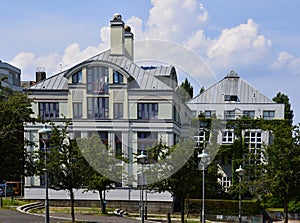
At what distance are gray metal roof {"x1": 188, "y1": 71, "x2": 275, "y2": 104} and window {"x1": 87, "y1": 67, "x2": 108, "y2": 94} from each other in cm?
1765

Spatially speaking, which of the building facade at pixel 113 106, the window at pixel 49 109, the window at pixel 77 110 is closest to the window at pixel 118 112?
the building facade at pixel 113 106

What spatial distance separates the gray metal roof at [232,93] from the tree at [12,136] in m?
44.4

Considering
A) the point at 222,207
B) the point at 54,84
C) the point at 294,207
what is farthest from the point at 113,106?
the point at 294,207

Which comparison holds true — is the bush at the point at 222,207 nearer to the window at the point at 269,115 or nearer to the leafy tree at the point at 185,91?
the leafy tree at the point at 185,91

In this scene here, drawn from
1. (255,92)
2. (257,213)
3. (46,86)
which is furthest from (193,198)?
(255,92)

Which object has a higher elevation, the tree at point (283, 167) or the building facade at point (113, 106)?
the building facade at point (113, 106)

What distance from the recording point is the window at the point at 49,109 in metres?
52.4

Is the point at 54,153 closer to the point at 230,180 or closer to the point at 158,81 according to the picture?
the point at 158,81

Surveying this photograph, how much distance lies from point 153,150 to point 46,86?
21465mm

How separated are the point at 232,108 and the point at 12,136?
154 ft

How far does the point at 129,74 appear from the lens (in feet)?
168

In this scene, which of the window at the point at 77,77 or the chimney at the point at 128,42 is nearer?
the window at the point at 77,77

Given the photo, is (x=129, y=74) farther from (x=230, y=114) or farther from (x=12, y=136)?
(x=12, y=136)

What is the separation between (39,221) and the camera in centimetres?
3116
